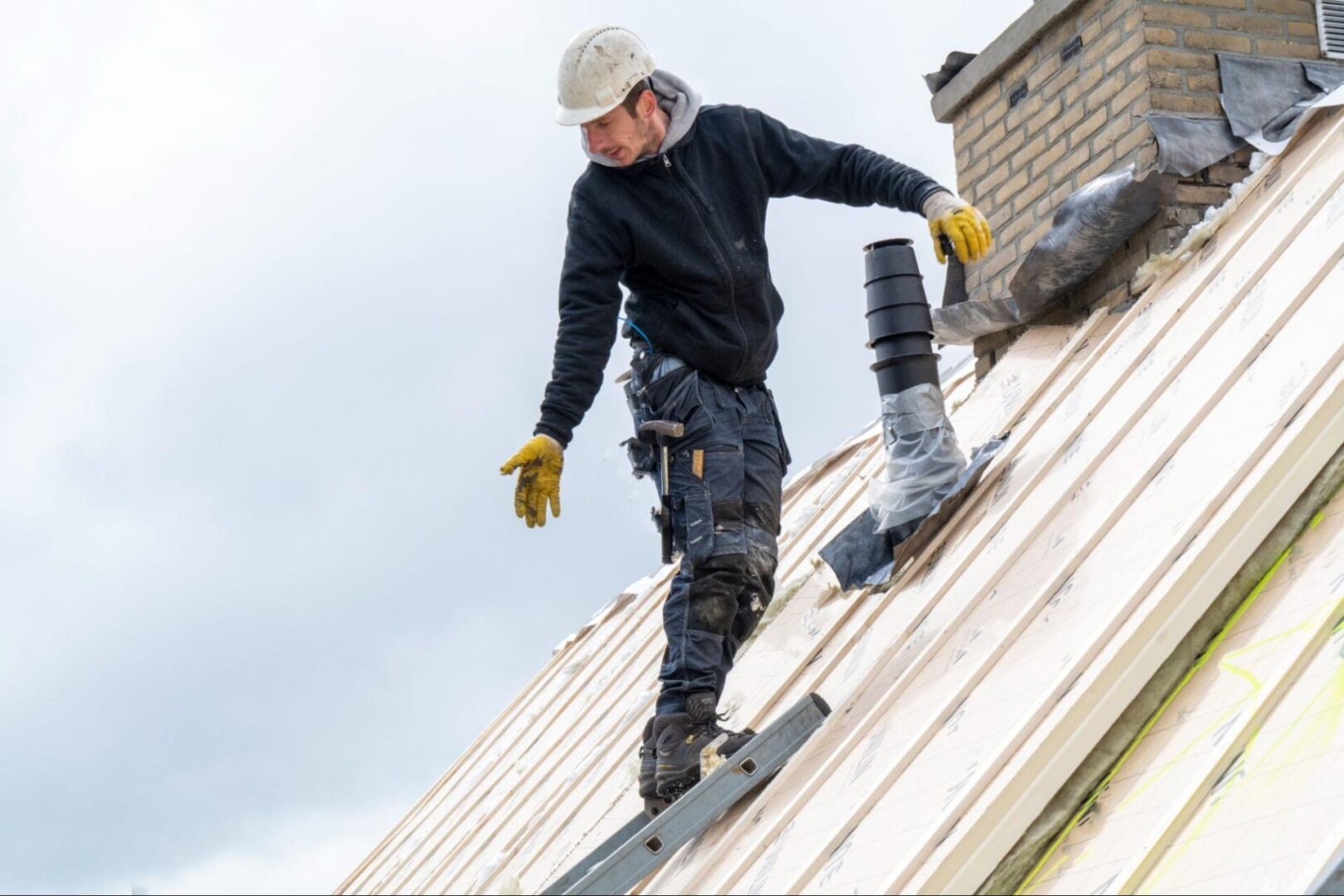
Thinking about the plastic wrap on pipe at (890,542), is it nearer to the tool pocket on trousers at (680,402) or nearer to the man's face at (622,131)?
the tool pocket on trousers at (680,402)

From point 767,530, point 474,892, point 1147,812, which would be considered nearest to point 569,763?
point 474,892

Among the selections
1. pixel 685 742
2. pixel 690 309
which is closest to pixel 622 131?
pixel 690 309

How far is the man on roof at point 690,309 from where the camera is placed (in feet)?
16.0

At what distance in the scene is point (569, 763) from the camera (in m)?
7.23

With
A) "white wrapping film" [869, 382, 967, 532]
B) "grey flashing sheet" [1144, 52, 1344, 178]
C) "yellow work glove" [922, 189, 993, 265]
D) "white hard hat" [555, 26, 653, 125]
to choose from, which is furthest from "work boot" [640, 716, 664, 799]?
"grey flashing sheet" [1144, 52, 1344, 178]

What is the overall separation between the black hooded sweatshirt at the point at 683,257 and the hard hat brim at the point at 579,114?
0.22m

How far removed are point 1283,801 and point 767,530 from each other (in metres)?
2.40

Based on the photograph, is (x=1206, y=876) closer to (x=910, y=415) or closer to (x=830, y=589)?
(x=910, y=415)

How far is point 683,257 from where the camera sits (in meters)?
5.07

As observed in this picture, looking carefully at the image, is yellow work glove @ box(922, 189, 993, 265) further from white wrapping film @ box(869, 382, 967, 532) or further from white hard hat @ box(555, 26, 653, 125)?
white hard hat @ box(555, 26, 653, 125)

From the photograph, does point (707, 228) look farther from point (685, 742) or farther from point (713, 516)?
point (685, 742)

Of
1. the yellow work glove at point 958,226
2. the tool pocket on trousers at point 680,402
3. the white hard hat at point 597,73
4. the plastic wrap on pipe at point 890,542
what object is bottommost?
the plastic wrap on pipe at point 890,542

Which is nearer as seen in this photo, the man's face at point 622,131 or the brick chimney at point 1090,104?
the man's face at point 622,131

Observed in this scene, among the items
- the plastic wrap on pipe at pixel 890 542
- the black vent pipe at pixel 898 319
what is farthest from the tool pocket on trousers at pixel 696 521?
the black vent pipe at pixel 898 319
